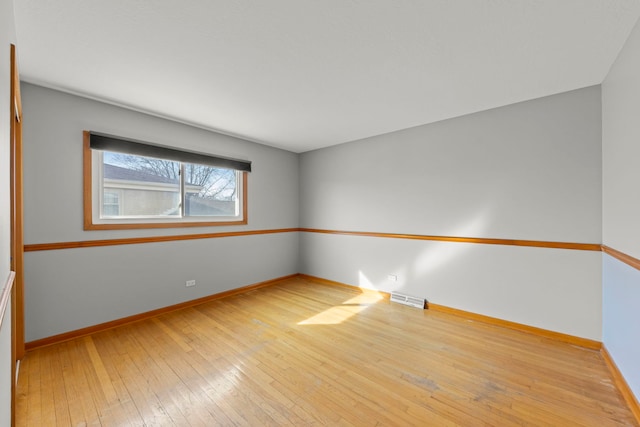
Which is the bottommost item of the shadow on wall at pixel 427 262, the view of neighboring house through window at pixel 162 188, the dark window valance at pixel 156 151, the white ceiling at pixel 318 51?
the shadow on wall at pixel 427 262

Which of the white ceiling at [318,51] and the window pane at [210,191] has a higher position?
the white ceiling at [318,51]

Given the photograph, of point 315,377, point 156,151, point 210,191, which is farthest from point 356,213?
point 156,151

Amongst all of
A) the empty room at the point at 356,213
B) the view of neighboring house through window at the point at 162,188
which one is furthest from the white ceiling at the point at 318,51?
the view of neighboring house through window at the point at 162,188

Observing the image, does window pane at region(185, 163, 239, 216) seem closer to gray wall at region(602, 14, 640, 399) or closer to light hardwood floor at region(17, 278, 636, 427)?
light hardwood floor at region(17, 278, 636, 427)

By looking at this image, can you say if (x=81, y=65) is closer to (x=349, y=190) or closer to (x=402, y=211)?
(x=349, y=190)

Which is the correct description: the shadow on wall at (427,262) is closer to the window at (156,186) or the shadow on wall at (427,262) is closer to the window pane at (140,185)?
the window at (156,186)

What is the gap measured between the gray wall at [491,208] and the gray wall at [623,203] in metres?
0.18

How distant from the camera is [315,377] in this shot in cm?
195

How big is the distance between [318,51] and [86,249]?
291 cm

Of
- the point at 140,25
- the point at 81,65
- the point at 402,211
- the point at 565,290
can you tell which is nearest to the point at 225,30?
the point at 140,25

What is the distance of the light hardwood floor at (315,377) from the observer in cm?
160

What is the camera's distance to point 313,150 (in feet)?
15.6

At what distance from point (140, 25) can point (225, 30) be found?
51cm

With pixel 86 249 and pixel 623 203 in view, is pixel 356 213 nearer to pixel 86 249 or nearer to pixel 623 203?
pixel 623 203
